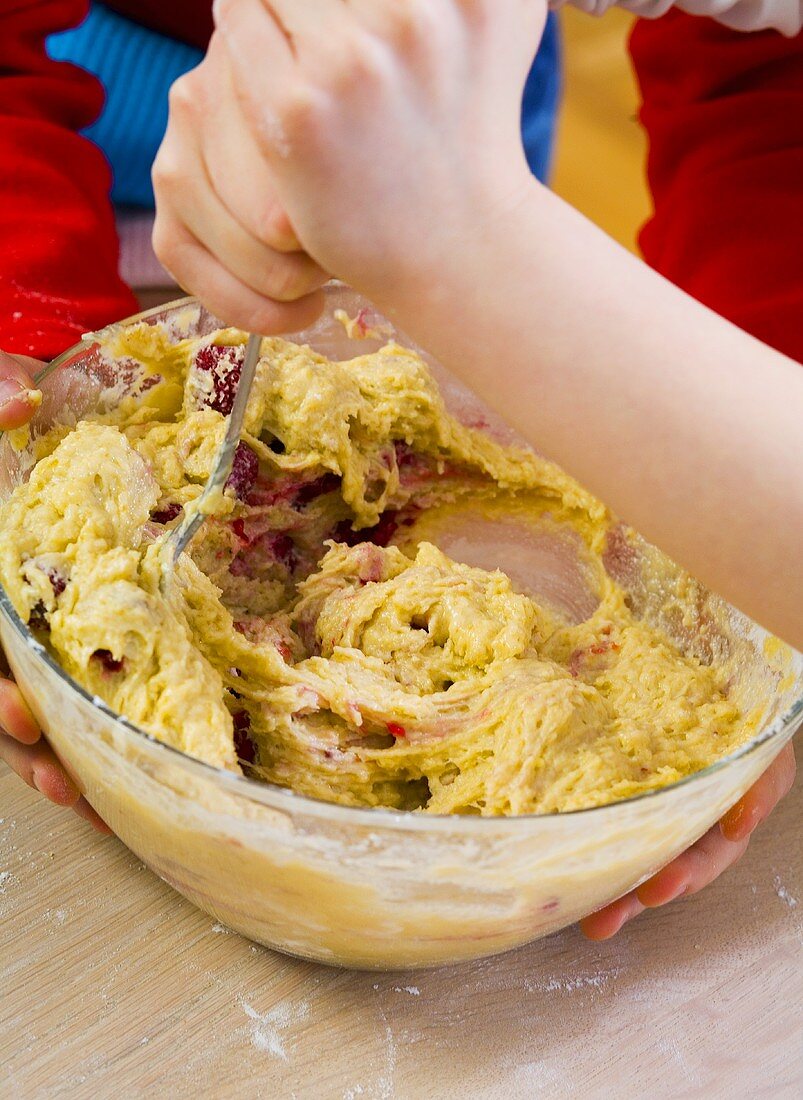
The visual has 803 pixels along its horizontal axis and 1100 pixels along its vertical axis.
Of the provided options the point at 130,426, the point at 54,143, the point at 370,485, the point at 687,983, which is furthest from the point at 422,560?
the point at 54,143

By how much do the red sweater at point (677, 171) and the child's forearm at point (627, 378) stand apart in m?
0.61

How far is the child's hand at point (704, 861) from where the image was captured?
812 millimetres

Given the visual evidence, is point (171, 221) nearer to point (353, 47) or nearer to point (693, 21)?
point (353, 47)

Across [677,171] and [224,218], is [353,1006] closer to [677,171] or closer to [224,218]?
[224,218]

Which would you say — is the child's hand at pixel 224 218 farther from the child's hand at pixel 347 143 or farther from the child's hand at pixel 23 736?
the child's hand at pixel 23 736

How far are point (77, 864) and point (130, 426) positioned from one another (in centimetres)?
37

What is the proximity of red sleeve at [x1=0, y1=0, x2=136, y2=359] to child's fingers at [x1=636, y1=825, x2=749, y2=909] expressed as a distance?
71cm

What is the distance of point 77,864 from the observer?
0.85 metres

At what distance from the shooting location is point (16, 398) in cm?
85

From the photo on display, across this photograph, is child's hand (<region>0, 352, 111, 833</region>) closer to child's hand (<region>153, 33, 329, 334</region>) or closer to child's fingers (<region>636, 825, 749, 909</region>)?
child's hand (<region>153, 33, 329, 334</region>)

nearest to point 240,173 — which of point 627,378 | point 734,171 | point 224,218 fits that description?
point 224,218

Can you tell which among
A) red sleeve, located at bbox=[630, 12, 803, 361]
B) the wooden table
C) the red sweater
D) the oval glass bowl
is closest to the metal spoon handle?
the oval glass bowl

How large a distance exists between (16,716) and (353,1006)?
0.32m

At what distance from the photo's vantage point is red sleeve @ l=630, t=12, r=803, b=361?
1.28m
